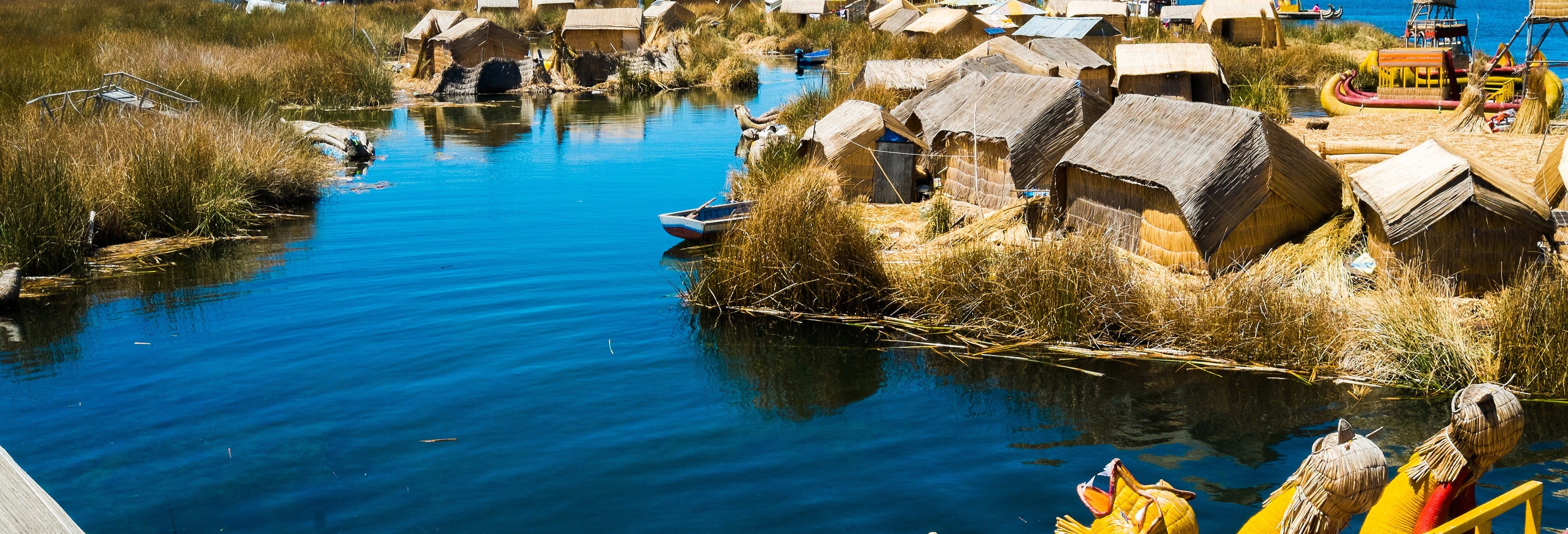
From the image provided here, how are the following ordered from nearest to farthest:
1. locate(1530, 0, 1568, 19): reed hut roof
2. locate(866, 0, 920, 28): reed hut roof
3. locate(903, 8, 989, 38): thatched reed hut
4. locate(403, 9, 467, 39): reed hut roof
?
locate(1530, 0, 1568, 19): reed hut roof → locate(903, 8, 989, 38): thatched reed hut → locate(403, 9, 467, 39): reed hut roof → locate(866, 0, 920, 28): reed hut roof

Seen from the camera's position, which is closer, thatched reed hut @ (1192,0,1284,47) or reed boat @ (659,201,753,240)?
reed boat @ (659,201,753,240)

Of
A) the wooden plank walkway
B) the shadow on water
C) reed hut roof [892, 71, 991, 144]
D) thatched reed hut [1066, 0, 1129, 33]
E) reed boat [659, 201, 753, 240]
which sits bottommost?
the shadow on water

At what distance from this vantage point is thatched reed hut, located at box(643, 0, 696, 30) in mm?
48094

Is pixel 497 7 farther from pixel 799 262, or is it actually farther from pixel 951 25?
pixel 799 262

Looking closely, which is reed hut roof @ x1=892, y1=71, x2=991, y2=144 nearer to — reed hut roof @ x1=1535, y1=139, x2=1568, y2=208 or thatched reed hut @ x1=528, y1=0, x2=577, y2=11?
reed hut roof @ x1=1535, y1=139, x2=1568, y2=208

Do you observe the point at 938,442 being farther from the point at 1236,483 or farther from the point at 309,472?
the point at 309,472

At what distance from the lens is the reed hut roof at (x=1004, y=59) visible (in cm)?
1781

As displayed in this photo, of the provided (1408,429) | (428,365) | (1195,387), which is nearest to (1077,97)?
(1195,387)

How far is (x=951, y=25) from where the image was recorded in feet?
110

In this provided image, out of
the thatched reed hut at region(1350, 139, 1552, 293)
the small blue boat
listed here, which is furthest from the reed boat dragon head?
the small blue boat

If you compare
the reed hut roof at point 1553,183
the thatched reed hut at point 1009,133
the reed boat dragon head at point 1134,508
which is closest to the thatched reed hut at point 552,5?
the thatched reed hut at point 1009,133

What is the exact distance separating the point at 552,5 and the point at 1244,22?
3137 centimetres

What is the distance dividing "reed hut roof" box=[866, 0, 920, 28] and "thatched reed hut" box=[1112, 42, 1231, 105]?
23.0m

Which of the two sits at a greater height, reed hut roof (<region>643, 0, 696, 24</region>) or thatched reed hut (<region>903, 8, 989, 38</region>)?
reed hut roof (<region>643, 0, 696, 24</region>)
